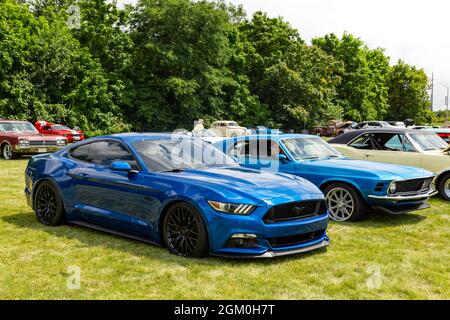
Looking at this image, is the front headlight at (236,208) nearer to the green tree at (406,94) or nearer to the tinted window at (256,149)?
the tinted window at (256,149)

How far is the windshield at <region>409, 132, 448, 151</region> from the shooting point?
1144cm

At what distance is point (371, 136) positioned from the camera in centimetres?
1178

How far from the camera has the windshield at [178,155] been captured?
21.7ft

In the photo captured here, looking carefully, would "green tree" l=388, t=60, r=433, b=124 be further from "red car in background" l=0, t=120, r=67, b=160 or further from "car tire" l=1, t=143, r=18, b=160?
"car tire" l=1, t=143, r=18, b=160

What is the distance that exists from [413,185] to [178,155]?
409 centimetres

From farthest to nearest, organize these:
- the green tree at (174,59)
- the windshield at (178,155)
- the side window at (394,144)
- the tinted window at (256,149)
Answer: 1. the green tree at (174,59)
2. the side window at (394,144)
3. the tinted window at (256,149)
4. the windshield at (178,155)

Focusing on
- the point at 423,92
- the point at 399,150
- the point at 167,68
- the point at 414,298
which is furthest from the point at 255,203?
the point at 423,92

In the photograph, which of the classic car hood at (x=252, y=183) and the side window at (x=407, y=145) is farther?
the side window at (x=407, y=145)

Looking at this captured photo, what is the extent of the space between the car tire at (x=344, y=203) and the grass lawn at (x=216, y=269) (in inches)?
25.9

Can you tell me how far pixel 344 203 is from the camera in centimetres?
845

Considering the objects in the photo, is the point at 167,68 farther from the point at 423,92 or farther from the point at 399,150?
the point at 423,92

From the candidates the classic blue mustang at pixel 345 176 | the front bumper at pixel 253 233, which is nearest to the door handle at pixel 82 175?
the front bumper at pixel 253 233

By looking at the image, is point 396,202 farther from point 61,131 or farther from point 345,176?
point 61,131

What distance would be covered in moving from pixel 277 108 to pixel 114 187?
152 ft
